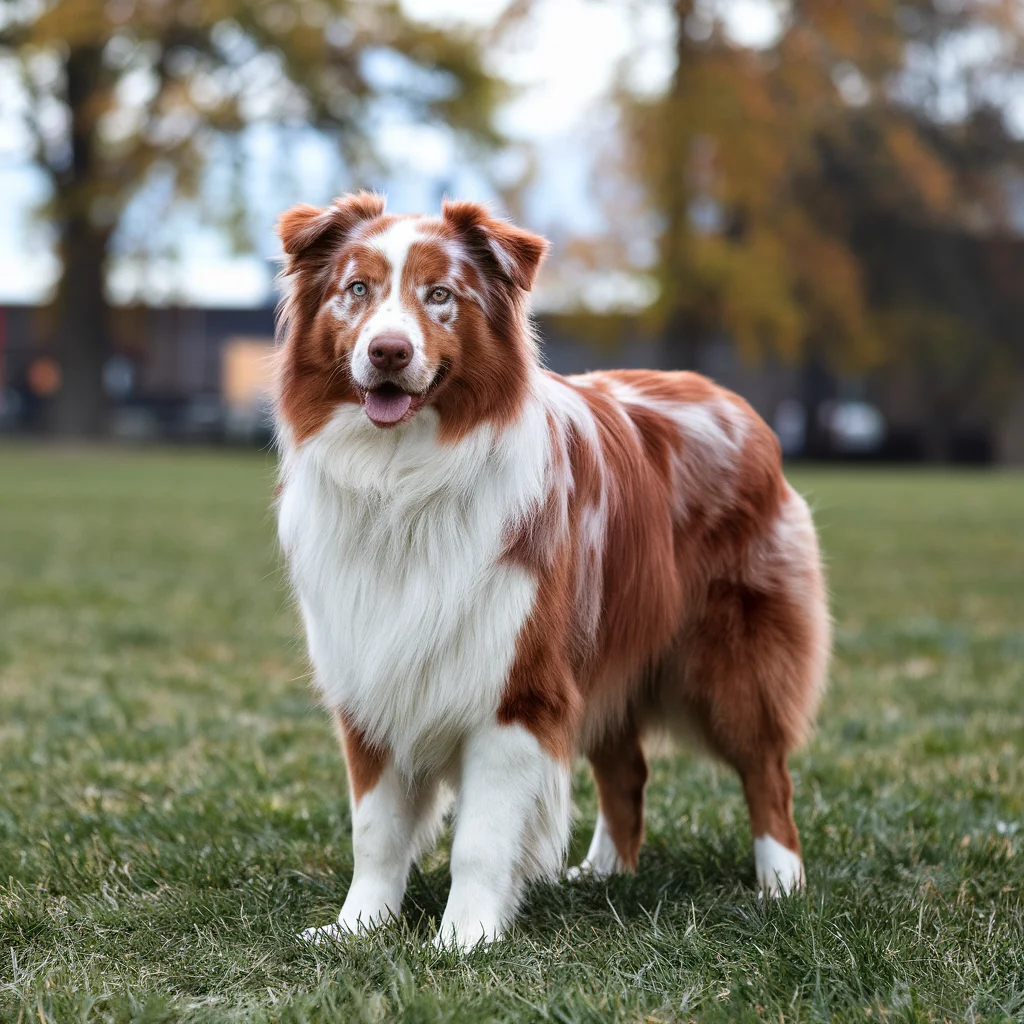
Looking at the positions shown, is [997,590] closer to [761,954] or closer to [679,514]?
[679,514]

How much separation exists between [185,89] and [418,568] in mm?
26029

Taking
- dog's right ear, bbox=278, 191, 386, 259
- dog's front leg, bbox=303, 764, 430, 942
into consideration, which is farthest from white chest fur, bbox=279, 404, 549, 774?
dog's right ear, bbox=278, 191, 386, 259

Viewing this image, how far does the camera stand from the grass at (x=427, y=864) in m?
2.97

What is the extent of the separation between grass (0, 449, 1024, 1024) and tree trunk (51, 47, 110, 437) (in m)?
21.8

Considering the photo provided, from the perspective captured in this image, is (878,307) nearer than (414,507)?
No

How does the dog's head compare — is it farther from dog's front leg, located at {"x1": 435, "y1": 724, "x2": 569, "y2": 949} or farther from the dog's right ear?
dog's front leg, located at {"x1": 435, "y1": 724, "x2": 569, "y2": 949}

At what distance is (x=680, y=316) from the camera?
86.8ft

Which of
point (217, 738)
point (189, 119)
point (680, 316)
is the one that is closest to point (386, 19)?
point (189, 119)

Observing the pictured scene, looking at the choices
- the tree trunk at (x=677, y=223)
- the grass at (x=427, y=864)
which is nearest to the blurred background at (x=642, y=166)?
the tree trunk at (x=677, y=223)

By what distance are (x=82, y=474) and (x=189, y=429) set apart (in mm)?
15174

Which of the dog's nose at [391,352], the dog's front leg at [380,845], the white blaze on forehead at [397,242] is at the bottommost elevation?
the dog's front leg at [380,845]

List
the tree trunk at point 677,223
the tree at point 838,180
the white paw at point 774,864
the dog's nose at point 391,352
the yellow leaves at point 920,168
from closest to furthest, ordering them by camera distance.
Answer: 1. the dog's nose at point 391,352
2. the white paw at point 774,864
3. the tree trunk at point 677,223
4. the tree at point 838,180
5. the yellow leaves at point 920,168

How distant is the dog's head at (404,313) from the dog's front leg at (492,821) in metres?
0.84

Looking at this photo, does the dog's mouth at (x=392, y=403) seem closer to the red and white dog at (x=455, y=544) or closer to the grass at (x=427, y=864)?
the red and white dog at (x=455, y=544)
